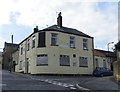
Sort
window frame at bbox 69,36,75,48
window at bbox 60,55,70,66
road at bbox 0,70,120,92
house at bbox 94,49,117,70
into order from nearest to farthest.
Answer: road at bbox 0,70,120,92 < window at bbox 60,55,70,66 < window frame at bbox 69,36,75,48 < house at bbox 94,49,117,70

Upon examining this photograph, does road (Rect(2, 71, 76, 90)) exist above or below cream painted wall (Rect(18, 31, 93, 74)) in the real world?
below

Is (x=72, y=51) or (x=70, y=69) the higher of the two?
(x=72, y=51)

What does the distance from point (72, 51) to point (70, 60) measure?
62.7 inches

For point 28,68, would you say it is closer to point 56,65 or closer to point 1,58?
point 56,65

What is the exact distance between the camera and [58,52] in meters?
40.6

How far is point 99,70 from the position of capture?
43000mm

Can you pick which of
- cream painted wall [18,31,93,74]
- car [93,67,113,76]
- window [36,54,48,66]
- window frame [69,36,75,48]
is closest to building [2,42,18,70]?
cream painted wall [18,31,93,74]

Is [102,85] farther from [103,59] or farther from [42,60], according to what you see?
[103,59]

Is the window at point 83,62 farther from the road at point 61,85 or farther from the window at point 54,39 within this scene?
the road at point 61,85

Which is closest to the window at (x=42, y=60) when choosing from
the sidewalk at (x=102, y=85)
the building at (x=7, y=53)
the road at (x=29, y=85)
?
the road at (x=29, y=85)

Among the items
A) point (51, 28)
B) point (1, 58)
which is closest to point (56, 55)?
point (51, 28)

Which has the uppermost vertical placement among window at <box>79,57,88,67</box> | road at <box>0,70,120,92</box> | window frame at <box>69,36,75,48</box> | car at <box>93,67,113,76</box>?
window frame at <box>69,36,75,48</box>

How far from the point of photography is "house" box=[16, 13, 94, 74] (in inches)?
1571

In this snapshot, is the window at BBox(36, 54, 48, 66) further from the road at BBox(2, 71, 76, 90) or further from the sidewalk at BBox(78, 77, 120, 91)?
the sidewalk at BBox(78, 77, 120, 91)
